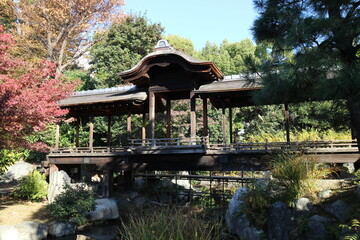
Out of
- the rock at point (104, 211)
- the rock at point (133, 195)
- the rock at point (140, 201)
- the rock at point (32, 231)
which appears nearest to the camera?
the rock at point (32, 231)

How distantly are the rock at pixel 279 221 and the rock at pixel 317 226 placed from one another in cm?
50

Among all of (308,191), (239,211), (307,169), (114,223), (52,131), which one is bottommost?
(114,223)

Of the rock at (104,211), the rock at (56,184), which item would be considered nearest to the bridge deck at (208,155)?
the rock at (56,184)

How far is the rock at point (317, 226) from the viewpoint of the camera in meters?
5.83

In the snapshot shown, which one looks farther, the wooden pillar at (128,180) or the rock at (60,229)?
the wooden pillar at (128,180)

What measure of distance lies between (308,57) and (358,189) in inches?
120

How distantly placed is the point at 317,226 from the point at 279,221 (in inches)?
33.1

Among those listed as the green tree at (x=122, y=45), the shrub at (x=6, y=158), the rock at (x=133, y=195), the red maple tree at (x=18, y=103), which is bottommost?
the rock at (x=133, y=195)

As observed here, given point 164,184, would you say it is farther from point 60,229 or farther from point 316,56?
point 316,56

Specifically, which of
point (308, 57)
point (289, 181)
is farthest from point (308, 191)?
point (308, 57)

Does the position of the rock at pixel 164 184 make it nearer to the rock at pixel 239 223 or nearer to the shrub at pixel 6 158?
the rock at pixel 239 223

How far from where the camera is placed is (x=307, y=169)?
675cm

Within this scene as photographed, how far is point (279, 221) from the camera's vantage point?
6.51m

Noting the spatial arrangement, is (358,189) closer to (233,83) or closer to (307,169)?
(307,169)
